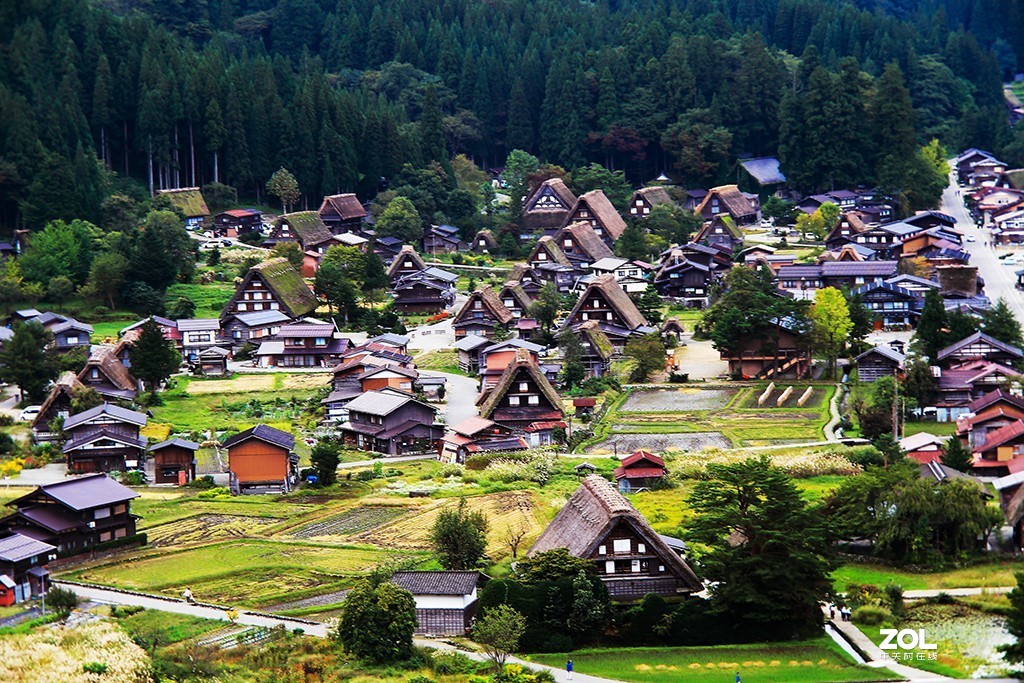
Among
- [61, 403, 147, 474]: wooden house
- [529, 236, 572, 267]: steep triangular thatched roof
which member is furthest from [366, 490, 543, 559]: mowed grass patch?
[529, 236, 572, 267]: steep triangular thatched roof

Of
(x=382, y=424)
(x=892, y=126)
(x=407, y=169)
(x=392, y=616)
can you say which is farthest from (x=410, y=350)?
(x=892, y=126)

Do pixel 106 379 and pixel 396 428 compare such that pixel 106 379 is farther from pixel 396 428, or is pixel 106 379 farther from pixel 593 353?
pixel 593 353

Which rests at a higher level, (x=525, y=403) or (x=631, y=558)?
(x=525, y=403)

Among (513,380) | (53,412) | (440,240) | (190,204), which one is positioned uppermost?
(190,204)

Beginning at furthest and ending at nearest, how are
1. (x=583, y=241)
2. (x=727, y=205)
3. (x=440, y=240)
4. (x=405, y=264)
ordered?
(x=727, y=205) → (x=440, y=240) → (x=583, y=241) → (x=405, y=264)

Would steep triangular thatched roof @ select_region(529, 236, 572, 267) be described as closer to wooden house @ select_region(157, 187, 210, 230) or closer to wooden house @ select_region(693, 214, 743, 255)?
wooden house @ select_region(693, 214, 743, 255)

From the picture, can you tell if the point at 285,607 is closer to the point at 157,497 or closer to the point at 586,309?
the point at 157,497

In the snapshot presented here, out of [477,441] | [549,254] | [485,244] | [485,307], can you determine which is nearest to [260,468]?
[477,441]
